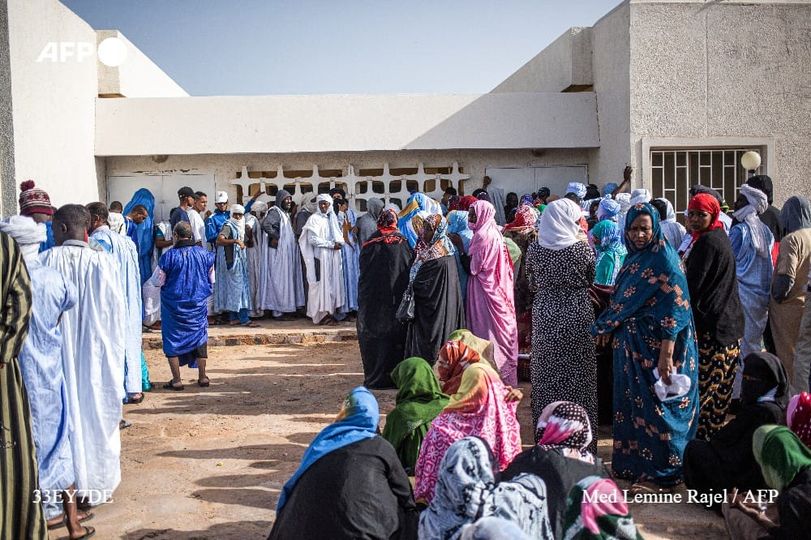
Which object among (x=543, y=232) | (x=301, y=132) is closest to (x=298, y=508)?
(x=543, y=232)

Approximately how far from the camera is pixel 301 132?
11.9m

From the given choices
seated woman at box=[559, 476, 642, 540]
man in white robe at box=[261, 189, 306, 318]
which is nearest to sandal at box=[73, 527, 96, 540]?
seated woman at box=[559, 476, 642, 540]

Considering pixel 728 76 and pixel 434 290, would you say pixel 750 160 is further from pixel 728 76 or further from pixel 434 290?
pixel 434 290

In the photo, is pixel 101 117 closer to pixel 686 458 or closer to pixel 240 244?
pixel 240 244

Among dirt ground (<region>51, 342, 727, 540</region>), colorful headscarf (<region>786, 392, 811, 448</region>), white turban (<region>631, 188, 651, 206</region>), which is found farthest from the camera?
white turban (<region>631, 188, 651, 206</region>)

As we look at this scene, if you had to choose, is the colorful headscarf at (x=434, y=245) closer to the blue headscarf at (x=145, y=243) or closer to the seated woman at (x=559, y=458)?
the seated woman at (x=559, y=458)

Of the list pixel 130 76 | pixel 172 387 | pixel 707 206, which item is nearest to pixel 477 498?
pixel 707 206

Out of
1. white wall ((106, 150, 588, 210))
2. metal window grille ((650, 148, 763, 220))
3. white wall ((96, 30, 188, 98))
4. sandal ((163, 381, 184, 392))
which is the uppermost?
white wall ((96, 30, 188, 98))

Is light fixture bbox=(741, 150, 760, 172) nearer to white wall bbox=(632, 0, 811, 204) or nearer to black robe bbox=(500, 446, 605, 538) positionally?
white wall bbox=(632, 0, 811, 204)

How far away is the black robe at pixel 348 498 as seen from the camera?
10.1ft

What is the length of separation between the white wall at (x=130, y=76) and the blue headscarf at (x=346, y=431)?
33.5 feet

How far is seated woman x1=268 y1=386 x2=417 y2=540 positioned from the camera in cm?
308

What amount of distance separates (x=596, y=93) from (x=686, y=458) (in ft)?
28.9

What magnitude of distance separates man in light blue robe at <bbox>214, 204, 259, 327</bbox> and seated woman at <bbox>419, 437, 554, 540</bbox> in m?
8.77
